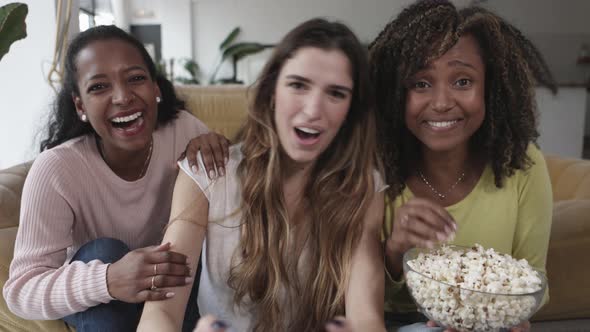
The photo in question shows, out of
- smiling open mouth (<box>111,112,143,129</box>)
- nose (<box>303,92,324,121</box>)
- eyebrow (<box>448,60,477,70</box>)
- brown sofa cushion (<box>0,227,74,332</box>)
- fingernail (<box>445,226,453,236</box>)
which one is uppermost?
eyebrow (<box>448,60,477,70</box>)

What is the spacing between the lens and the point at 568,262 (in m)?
1.49

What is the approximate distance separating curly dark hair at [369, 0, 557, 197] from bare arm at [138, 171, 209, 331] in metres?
0.51

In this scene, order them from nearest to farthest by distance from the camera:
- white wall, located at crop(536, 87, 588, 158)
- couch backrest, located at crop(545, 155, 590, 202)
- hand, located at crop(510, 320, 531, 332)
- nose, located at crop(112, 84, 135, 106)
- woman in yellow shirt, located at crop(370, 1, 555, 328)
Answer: hand, located at crop(510, 320, 531, 332)
woman in yellow shirt, located at crop(370, 1, 555, 328)
nose, located at crop(112, 84, 135, 106)
couch backrest, located at crop(545, 155, 590, 202)
white wall, located at crop(536, 87, 588, 158)

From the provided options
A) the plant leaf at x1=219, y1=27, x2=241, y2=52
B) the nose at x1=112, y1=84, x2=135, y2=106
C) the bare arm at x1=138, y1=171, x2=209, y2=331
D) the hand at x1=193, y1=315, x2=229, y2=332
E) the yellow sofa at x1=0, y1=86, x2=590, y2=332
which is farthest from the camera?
the plant leaf at x1=219, y1=27, x2=241, y2=52

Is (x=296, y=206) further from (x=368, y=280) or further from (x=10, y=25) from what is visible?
(x=10, y=25)

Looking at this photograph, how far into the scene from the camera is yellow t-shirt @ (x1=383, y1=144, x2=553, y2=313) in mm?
1324

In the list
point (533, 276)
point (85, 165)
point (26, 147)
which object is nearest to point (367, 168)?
point (533, 276)

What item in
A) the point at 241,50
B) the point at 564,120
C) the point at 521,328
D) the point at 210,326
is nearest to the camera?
the point at 210,326

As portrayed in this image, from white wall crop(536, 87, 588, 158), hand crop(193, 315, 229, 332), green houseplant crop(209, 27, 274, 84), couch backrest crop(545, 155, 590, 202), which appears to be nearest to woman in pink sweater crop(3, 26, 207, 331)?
hand crop(193, 315, 229, 332)

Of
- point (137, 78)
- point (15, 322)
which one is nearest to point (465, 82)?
point (137, 78)

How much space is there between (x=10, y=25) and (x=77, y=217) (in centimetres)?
54

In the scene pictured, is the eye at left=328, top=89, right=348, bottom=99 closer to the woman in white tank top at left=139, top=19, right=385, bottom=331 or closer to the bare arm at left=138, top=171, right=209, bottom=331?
the woman in white tank top at left=139, top=19, right=385, bottom=331

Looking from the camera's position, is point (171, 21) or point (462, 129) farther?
point (171, 21)

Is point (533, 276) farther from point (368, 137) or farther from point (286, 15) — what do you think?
point (286, 15)
